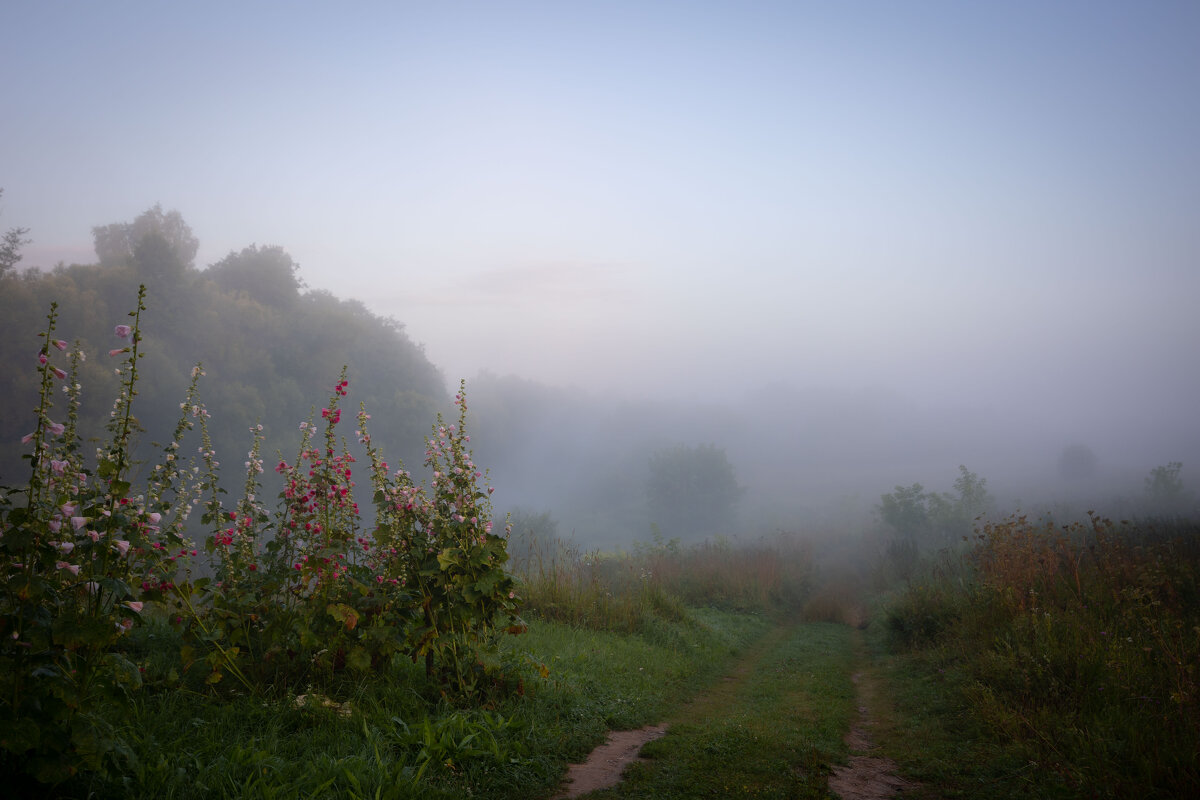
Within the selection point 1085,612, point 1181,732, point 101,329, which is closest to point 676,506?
point 101,329

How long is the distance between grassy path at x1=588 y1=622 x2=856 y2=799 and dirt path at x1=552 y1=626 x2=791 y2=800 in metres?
0.05

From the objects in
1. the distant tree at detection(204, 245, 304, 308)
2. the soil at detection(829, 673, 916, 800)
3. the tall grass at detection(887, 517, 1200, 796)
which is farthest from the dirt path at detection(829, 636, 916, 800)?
the distant tree at detection(204, 245, 304, 308)

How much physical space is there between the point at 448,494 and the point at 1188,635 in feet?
28.7

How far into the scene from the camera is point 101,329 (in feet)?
69.2

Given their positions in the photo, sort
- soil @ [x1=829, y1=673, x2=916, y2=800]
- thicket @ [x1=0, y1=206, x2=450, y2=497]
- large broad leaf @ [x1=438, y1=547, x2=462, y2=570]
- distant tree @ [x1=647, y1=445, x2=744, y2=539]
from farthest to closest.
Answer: distant tree @ [x1=647, y1=445, x2=744, y2=539]
thicket @ [x1=0, y1=206, x2=450, y2=497]
large broad leaf @ [x1=438, y1=547, x2=462, y2=570]
soil @ [x1=829, y1=673, x2=916, y2=800]

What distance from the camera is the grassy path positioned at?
4.56m

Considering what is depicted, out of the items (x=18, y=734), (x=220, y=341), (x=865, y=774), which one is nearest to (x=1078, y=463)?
(x=865, y=774)

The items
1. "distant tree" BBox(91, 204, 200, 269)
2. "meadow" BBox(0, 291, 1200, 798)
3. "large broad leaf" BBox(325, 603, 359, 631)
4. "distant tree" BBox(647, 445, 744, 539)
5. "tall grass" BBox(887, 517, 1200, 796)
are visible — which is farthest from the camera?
"distant tree" BBox(647, 445, 744, 539)

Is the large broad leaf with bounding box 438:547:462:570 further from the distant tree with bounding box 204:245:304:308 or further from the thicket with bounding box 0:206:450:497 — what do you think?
the distant tree with bounding box 204:245:304:308

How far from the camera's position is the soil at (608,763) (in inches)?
181

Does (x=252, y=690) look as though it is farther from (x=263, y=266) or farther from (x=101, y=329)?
(x=263, y=266)

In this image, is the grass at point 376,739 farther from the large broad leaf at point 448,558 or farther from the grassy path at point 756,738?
the large broad leaf at point 448,558

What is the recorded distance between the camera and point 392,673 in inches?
227

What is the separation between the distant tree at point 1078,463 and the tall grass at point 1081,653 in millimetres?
58139
